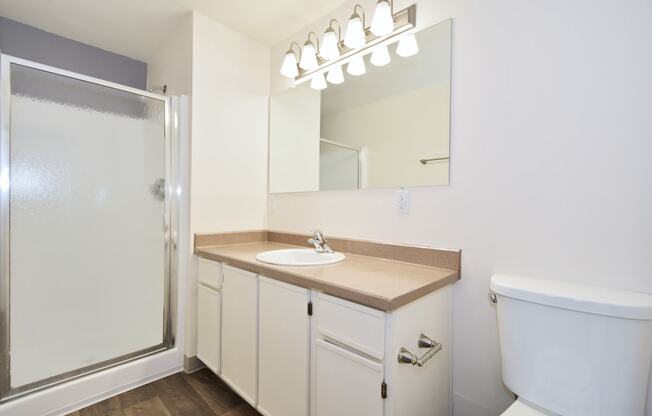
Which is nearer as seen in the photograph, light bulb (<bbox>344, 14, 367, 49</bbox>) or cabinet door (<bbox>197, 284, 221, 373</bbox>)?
light bulb (<bbox>344, 14, 367, 49</bbox>)

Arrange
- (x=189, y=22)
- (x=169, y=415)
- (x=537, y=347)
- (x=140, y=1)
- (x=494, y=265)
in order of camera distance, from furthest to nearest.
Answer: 1. (x=189, y=22)
2. (x=140, y=1)
3. (x=169, y=415)
4. (x=494, y=265)
5. (x=537, y=347)

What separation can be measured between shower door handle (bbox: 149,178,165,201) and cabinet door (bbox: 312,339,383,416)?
1.39 meters

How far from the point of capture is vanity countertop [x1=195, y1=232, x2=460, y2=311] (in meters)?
0.92

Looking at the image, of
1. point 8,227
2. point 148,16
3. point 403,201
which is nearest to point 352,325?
point 403,201

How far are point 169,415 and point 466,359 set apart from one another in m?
1.43

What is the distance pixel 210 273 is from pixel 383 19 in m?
1.62

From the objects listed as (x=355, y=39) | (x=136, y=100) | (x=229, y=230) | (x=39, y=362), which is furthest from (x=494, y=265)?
(x=39, y=362)

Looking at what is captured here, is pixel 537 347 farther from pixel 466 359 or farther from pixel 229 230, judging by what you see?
pixel 229 230

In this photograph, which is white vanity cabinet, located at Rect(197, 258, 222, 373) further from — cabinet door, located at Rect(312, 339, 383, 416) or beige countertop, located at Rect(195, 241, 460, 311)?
cabinet door, located at Rect(312, 339, 383, 416)

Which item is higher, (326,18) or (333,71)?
(326,18)

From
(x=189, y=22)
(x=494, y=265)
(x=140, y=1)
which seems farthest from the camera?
(x=189, y=22)

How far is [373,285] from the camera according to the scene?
1.00 metres

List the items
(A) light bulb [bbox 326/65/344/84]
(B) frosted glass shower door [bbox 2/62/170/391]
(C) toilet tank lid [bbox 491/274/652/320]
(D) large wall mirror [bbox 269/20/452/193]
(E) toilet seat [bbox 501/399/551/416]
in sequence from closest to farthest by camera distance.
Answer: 1. (C) toilet tank lid [bbox 491/274/652/320]
2. (E) toilet seat [bbox 501/399/551/416]
3. (D) large wall mirror [bbox 269/20/452/193]
4. (B) frosted glass shower door [bbox 2/62/170/391]
5. (A) light bulb [bbox 326/65/344/84]

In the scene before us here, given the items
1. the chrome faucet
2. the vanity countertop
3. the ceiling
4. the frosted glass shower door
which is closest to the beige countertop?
the vanity countertop
